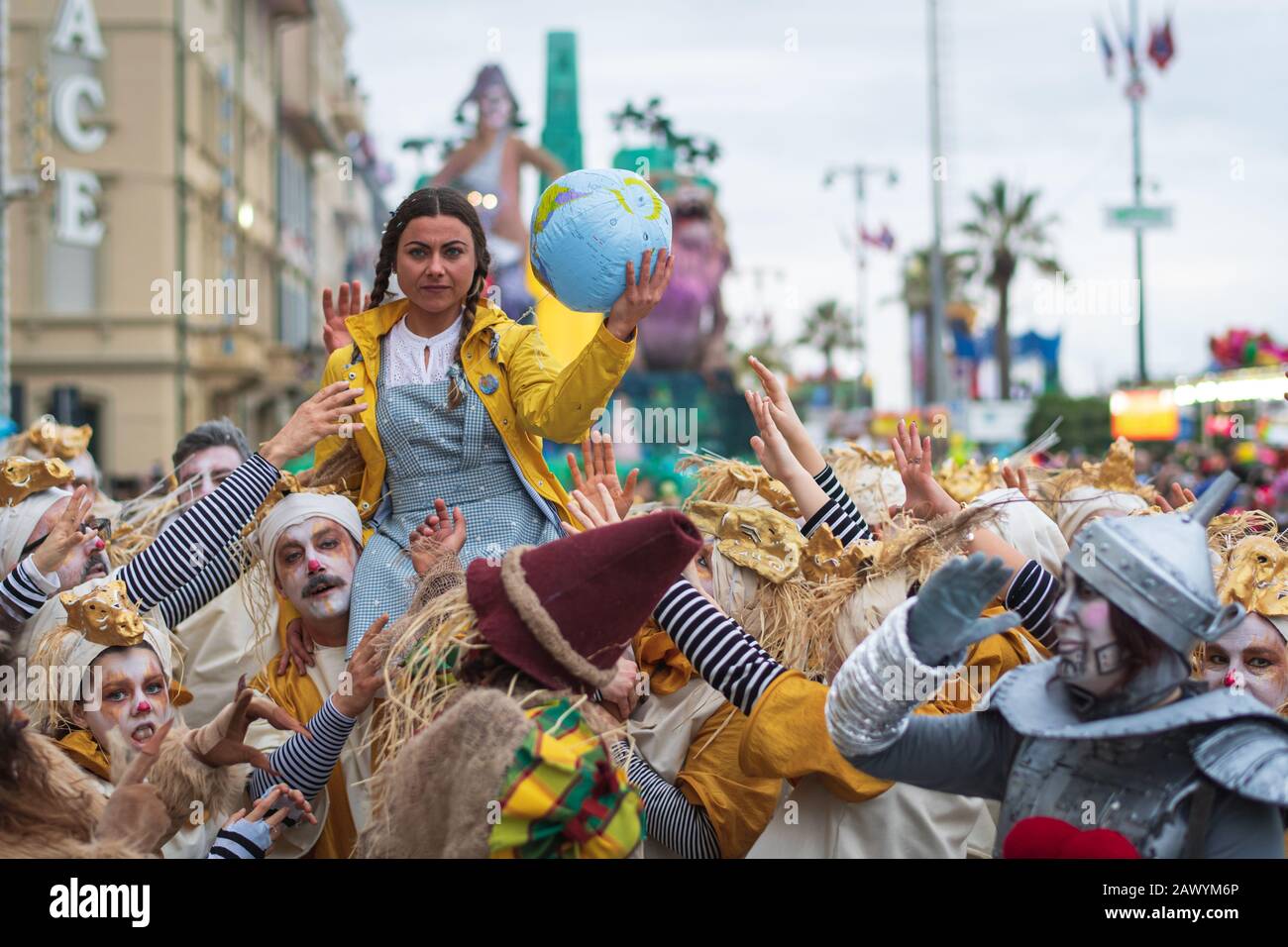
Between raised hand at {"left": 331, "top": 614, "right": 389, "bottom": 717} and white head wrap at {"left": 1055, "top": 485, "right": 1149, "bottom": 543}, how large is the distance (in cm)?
228

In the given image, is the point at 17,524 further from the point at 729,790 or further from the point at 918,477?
the point at 918,477

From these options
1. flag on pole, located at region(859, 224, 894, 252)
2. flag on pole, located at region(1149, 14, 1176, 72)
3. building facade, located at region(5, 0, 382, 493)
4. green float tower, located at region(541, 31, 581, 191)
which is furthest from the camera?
flag on pole, located at region(859, 224, 894, 252)

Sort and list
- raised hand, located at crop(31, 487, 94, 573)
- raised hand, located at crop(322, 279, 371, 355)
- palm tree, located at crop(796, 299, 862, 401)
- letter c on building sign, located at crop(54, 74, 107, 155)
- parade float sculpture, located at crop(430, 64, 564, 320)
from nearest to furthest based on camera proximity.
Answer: raised hand, located at crop(31, 487, 94, 573) < raised hand, located at crop(322, 279, 371, 355) < parade float sculpture, located at crop(430, 64, 564, 320) < letter c on building sign, located at crop(54, 74, 107, 155) < palm tree, located at crop(796, 299, 862, 401)

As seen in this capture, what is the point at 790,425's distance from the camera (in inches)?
146

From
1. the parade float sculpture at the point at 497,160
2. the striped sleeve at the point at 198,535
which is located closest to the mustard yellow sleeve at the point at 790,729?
the striped sleeve at the point at 198,535

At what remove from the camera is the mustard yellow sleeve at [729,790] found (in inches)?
127

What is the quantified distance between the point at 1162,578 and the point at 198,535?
236cm

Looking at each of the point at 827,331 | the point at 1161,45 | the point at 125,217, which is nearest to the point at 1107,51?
the point at 1161,45

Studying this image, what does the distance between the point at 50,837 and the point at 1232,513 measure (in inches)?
136

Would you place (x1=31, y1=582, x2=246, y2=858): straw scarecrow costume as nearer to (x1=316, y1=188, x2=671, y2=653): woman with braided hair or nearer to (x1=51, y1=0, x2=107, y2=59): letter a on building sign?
(x1=316, y1=188, x2=671, y2=653): woman with braided hair

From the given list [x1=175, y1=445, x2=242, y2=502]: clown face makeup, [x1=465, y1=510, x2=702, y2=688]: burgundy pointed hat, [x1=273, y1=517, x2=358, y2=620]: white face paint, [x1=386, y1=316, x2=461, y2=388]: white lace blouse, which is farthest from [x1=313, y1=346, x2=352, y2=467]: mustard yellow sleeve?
[x1=465, y1=510, x2=702, y2=688]: burgundy pointed hat

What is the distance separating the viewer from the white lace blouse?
3.79 m

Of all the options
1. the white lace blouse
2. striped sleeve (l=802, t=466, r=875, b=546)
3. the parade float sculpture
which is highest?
the parade float sculpture
